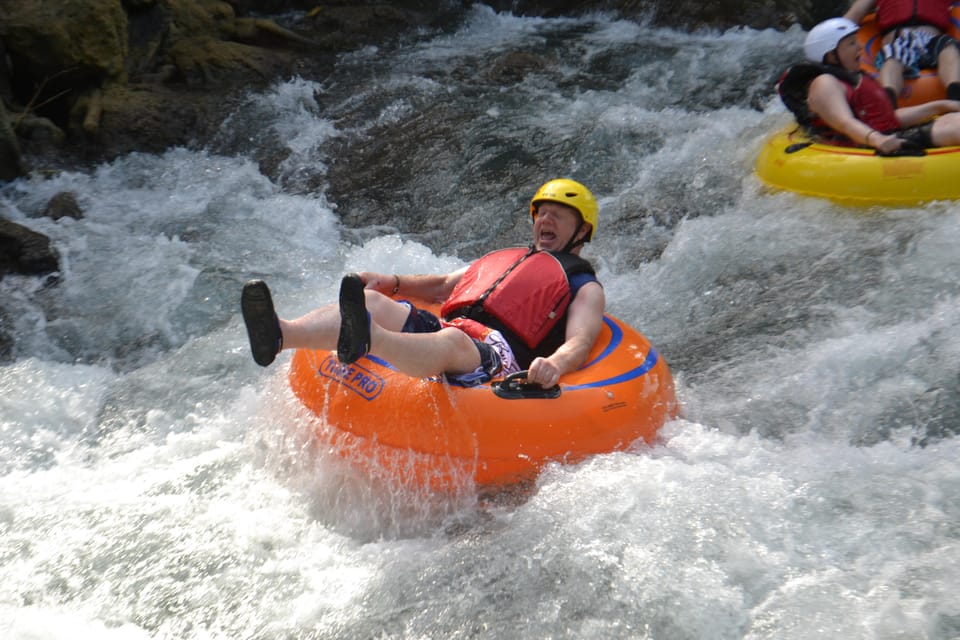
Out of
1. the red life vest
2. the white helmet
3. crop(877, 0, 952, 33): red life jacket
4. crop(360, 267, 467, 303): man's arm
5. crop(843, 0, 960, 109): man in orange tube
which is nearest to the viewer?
crop(360, 267, 467, 303): man's arm

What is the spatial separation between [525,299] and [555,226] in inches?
18.5

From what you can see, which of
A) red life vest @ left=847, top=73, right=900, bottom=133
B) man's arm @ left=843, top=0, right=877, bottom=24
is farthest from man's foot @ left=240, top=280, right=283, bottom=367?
man's arm @ left=843, top=0, right=877, bottom=24

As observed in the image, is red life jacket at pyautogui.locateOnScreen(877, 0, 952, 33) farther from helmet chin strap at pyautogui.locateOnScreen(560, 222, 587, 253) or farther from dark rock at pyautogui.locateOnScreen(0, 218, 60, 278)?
dark rock at pyautogui.locateOnScreen(0, 218, 60, 278)

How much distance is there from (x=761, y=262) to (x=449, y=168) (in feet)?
8.55

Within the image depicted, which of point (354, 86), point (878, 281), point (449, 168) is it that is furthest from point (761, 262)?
point (354, 86)

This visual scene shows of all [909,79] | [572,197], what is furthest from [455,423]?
[909,79]

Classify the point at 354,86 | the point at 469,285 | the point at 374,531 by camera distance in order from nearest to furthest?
the point at 374,531, the point at 469,285, the point at 354,86

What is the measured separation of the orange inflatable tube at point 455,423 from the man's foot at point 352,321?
39cm

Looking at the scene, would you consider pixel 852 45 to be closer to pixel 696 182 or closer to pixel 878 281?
pixel 696 182

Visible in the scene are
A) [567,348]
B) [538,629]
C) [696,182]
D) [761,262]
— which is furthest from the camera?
[696,182]

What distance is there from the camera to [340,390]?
379cm

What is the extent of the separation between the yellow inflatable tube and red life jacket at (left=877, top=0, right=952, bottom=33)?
137 cm

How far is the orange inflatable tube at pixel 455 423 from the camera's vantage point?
3648 mm

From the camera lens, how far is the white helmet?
20.9ft
